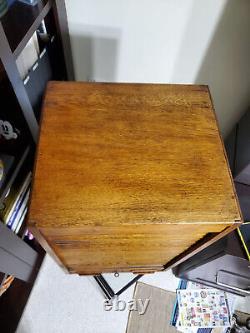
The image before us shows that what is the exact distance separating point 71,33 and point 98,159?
60 cm

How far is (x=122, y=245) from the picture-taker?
2.41 ft

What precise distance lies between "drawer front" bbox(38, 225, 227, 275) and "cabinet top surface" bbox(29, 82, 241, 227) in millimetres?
39

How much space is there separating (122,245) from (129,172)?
239 mm

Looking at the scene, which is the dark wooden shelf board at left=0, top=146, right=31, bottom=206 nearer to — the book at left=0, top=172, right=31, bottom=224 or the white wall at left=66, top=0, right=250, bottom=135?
the book at left=0, top=172, right=31, bottom=224

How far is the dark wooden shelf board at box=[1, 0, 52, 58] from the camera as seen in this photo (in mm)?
662

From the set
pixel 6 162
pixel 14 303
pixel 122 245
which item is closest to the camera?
pixel 122 245

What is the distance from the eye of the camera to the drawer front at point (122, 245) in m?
0.59

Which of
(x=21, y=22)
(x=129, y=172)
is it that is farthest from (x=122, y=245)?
(x=21, y=22)

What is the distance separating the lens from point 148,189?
585mm

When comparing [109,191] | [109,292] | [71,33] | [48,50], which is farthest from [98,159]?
[109,292]

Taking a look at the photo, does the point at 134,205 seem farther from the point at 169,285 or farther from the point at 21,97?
the point at 169,285

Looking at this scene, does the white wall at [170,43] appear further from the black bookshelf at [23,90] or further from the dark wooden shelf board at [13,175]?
the dark wooden shelf board at [13,175]

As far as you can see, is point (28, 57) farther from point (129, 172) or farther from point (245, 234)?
point (245, 234)

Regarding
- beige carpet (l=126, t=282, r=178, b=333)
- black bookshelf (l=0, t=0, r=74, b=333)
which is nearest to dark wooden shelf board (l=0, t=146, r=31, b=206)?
black bookshelf (l=0, t=0, r=74, b=333)
